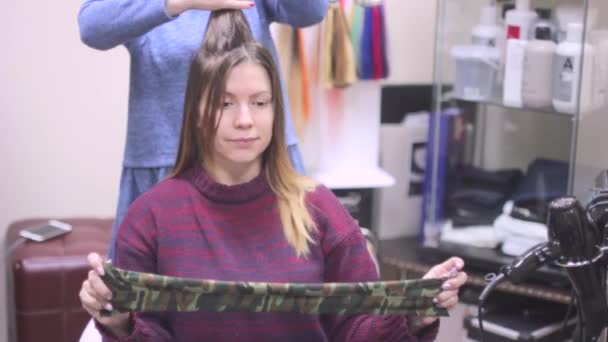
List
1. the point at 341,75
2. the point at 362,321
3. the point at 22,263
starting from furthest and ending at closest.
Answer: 1. the point at 341,75
2. the point at 22,263
3. the point at 362,321

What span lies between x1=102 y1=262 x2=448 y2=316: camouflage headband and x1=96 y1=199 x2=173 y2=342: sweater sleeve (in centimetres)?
13

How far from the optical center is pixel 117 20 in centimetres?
130

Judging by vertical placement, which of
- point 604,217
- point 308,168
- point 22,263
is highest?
point 604,217

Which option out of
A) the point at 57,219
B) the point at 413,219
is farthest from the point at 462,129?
the point at 57,219

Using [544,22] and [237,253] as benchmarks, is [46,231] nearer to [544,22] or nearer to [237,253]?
[237,253]

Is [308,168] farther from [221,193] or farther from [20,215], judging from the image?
[221,193]

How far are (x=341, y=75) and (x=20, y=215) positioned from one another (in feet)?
3.20

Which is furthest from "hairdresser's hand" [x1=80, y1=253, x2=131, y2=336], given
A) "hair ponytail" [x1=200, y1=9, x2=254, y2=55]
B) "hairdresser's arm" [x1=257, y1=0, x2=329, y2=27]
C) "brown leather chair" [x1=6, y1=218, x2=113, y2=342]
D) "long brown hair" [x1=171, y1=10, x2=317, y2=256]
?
"brown leather chair" [x1=6, y1=218, x2=113, y2=342]

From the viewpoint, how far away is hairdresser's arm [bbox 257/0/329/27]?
1355mm

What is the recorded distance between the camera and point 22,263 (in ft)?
6.81

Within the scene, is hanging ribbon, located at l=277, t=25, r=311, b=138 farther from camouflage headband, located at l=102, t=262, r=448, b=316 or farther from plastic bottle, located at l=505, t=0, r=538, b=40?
camouflage headband, located at l=102, t=262, r=448, b=316

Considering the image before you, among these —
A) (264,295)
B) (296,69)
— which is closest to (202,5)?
(264,295)

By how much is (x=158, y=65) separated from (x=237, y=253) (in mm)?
366

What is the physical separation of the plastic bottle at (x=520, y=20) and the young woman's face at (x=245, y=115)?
41.1 inches
